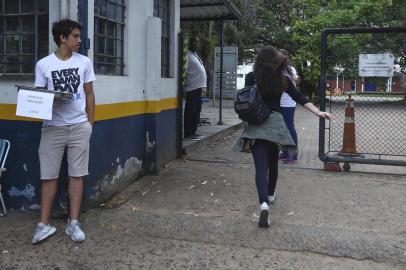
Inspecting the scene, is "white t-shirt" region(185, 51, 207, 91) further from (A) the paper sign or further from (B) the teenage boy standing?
(A) the paper sign

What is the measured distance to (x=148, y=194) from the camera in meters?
5.89

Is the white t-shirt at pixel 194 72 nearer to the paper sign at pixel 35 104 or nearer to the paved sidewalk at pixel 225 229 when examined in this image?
the paved sidewalk at pixel 225 229

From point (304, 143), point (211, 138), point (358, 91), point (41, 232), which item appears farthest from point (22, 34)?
point (304, 143)

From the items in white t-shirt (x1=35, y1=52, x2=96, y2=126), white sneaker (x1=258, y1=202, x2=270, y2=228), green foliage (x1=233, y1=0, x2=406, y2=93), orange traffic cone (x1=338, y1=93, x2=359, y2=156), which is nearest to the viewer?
white t-shirt (x1=35, y1=52, x2=96, y2=126)

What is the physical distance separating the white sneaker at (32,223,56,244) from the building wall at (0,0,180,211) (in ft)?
1.63

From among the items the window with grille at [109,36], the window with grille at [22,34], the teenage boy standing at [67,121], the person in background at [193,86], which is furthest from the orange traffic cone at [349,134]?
the window with grille at [22,34]

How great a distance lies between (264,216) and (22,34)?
2901 mm

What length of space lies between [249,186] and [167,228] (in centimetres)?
184

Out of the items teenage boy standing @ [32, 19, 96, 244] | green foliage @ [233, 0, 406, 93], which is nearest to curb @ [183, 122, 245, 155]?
teenage boy standing @ [32, 19, 96, 244]

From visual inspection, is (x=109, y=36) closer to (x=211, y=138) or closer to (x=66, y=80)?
(x=66, y=80)

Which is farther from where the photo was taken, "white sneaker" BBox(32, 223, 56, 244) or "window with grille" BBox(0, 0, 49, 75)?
"window with grille" BBox(0, 0, 49, 75)

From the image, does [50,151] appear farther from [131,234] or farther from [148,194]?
[148,194]

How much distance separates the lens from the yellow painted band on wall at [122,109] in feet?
16.1

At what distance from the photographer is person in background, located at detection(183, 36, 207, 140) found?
9.14 m
